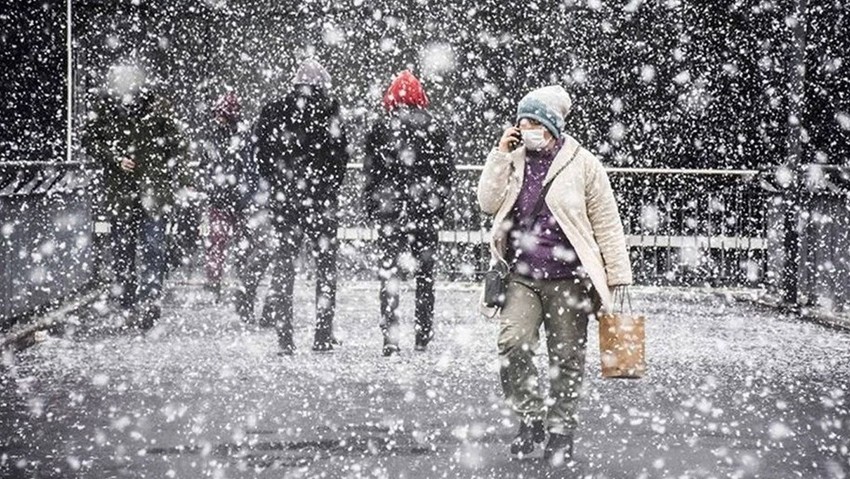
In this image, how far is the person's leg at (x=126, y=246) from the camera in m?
11.1

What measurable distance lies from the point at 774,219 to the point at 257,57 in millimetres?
7824

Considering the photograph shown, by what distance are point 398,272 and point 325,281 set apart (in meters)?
0.55

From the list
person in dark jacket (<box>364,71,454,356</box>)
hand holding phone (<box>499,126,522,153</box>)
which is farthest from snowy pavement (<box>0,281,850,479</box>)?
hand holding phone (<box>499,126,522,153</box>)

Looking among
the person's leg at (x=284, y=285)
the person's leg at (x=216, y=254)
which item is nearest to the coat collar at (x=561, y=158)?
the person's leg at (x=284, y=285)

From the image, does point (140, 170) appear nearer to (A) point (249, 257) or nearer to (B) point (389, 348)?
(A) point (249, 257)

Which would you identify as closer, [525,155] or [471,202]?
[525,155]

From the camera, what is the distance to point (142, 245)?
11164 millimetres

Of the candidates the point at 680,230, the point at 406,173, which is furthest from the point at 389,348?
the point at 680,230

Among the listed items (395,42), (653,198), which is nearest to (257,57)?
(395,42)

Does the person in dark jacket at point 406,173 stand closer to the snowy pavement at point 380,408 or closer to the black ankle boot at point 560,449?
the snowy pavement at point 380,408

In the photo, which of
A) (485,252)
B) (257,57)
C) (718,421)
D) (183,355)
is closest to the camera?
(718,421)

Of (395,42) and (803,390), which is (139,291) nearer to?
(803,390)

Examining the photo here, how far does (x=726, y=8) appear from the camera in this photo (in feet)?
64.0

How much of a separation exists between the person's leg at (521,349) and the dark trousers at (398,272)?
10.0ft
